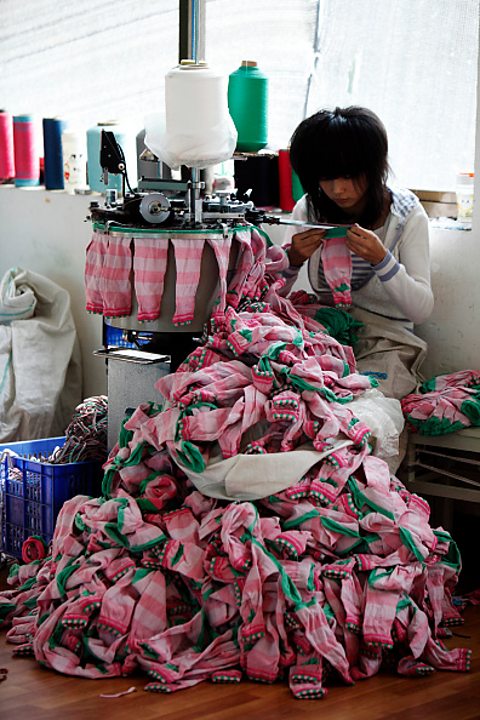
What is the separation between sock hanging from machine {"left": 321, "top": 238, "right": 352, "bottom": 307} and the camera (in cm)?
379

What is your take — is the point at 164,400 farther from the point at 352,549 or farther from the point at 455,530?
the point at 455,530

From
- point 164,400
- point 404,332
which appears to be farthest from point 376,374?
point 164,400

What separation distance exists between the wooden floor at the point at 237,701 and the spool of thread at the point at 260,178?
2125 mm

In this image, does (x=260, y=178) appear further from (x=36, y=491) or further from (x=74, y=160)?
(x=36, y=491)

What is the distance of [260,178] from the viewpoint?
14.7 ft

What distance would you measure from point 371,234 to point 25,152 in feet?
8.05

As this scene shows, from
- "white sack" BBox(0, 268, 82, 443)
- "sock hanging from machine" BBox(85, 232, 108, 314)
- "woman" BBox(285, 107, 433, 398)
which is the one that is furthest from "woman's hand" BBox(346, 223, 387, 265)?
"white sack" BBox(0, 268, 82, 443)

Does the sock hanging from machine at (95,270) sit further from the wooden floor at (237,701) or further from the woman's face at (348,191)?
the wooden floor at (237,701)

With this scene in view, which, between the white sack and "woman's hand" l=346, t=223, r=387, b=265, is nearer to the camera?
"woman's hand" l=346, t=223, r=387, b=265

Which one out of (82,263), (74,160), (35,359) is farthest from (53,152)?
(35,359)

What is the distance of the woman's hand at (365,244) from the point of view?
363 cm

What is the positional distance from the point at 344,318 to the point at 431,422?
1.63 ft

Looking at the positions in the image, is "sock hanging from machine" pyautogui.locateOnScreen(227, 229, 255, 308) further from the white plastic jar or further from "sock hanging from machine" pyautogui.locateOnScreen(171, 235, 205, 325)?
the white plastic jar

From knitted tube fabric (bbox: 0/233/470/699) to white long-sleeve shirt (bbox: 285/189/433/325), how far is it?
20.9 inches
